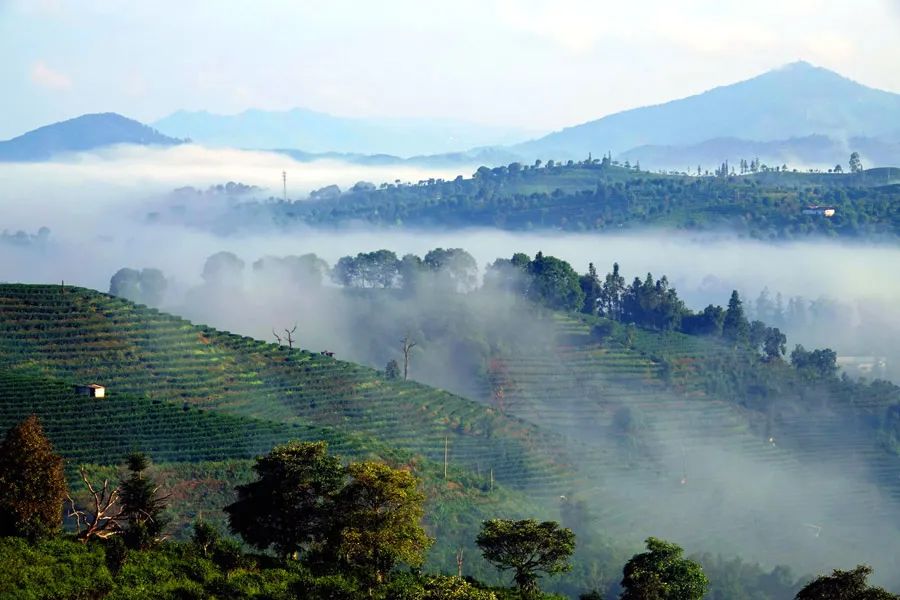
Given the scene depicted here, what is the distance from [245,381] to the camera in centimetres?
9381

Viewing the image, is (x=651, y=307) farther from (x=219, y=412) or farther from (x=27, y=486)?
(x=27, y=486)

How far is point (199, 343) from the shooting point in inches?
3784

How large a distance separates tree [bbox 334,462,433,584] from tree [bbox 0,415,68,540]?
32.4ft

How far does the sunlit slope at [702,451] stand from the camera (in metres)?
96.2

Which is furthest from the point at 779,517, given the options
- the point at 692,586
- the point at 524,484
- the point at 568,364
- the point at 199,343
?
the point at 692,586

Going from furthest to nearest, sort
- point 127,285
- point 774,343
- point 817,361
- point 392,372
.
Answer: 1. point 127,285
2. point 774,343
3. point 817,361
4. point 392,372

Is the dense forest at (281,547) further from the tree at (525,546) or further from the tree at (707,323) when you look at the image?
the tree at (707,323)

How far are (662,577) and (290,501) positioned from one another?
14898 mm

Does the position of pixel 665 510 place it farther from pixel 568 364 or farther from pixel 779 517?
pixel 568 364

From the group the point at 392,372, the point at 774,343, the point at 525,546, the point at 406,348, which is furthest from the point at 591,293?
the point at 525,546

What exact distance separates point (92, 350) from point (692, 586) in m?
51.8

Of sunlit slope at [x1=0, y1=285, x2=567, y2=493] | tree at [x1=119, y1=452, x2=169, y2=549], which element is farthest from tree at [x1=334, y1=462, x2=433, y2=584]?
sunlit slope at [x1=0, y1=285, x2=567, y2=493]

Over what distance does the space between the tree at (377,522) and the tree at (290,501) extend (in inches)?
56.3

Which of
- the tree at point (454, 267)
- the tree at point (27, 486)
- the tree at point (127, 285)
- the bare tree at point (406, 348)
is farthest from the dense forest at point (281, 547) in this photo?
the tree at point (454, 267)
